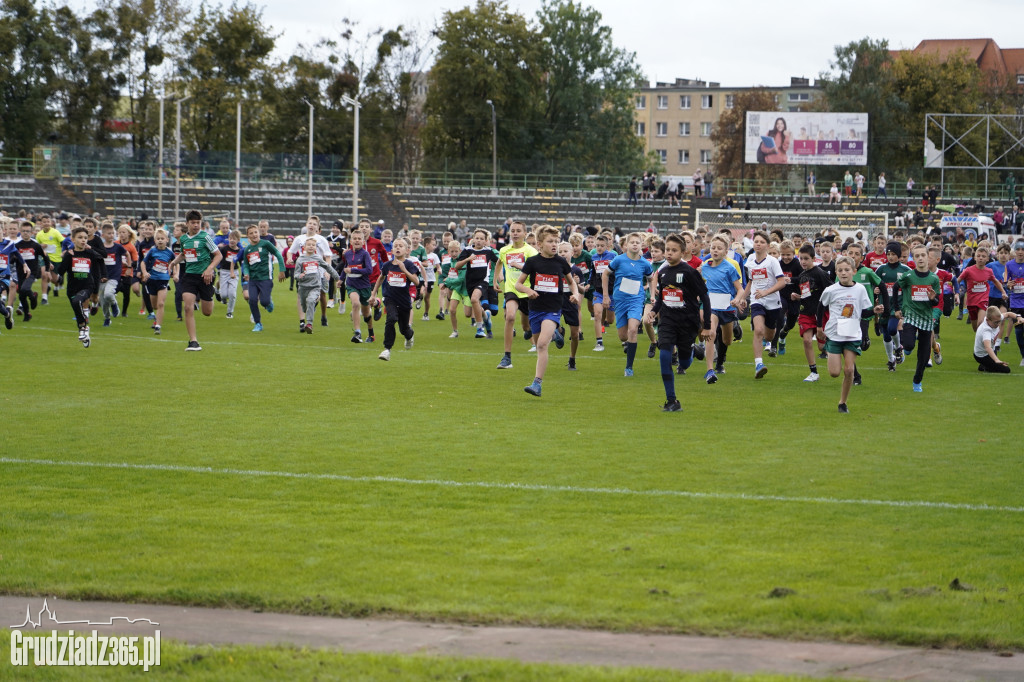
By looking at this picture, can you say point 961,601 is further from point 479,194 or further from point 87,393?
point 479,194

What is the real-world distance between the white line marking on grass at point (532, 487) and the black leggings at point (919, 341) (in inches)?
293

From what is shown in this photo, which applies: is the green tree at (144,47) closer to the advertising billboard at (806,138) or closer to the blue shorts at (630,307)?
the advertising billboard at (806,138)

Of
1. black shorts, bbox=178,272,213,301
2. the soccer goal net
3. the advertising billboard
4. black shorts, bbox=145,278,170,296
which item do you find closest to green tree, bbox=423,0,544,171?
the advertising billboard

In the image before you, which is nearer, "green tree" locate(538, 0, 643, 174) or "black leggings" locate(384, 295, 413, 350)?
"black leggings" locate(384, 295, 413, 350)

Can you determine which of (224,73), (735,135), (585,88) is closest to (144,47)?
(224,73)

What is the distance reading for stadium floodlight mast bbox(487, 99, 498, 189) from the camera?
68188 mm

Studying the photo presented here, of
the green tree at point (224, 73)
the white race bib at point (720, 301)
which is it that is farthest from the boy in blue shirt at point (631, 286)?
the green tree at point (224, 73)

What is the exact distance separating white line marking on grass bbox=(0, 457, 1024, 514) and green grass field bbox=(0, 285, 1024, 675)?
0.04m

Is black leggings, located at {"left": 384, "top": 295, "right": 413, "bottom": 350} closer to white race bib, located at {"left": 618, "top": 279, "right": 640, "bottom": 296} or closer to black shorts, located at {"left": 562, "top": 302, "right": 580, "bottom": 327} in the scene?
black shorts, located at {"left": 562, "top": 302, "right": 580, "bottom": 327}

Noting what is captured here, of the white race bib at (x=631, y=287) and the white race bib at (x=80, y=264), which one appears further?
the white race bib at (x=80, y=264)

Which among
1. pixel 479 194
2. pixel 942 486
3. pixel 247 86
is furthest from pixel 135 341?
pixel 247 86

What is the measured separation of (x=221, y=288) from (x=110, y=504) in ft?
61.2

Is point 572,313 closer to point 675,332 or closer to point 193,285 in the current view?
point 675,332

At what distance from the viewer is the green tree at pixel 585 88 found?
3322 inches
